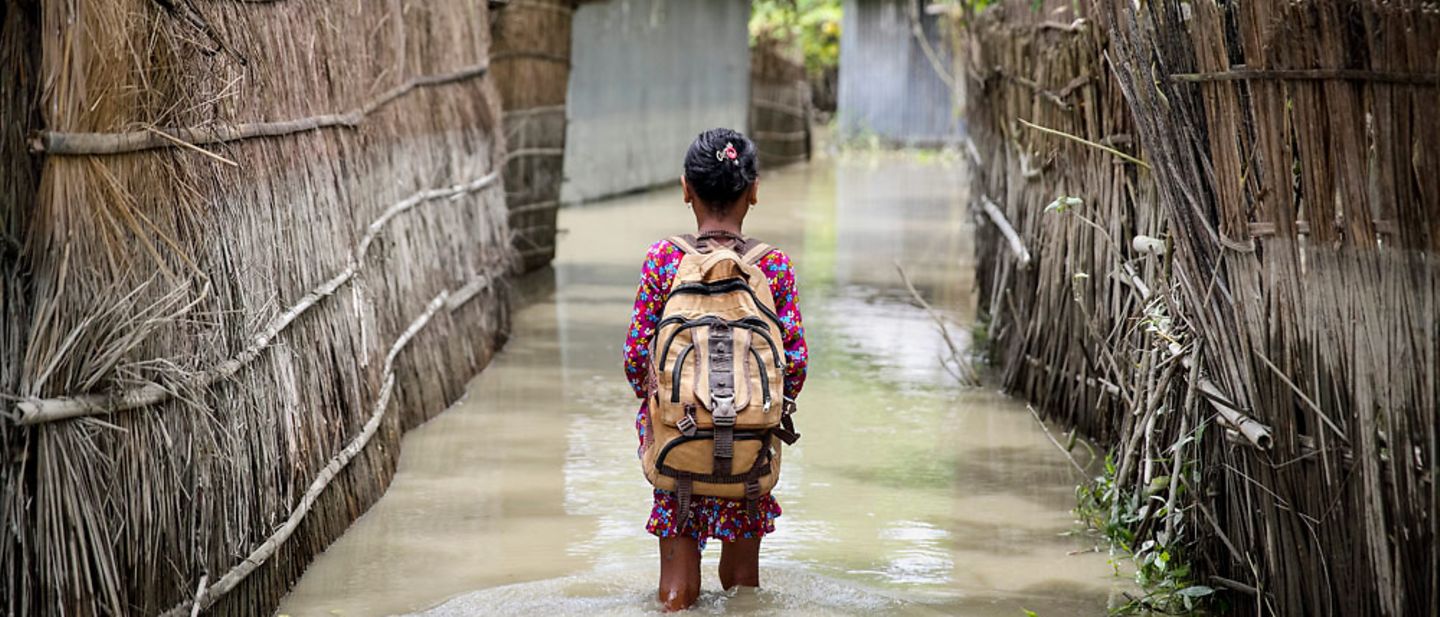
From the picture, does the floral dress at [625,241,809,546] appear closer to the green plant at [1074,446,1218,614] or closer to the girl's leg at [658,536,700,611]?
the girl's leg at [658,536,700,611]

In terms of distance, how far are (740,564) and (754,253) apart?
786 mm

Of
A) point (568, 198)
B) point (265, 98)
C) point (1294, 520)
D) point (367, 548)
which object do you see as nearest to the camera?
point (1294, 520)

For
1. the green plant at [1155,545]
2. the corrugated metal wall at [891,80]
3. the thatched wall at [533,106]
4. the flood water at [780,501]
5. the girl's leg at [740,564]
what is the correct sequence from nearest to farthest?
the girl's leg at [740,564], the green plant at [1155,545], the flood water at [780,501], the thatched wall at [533,106], the corrugated metal wall at [891,80]

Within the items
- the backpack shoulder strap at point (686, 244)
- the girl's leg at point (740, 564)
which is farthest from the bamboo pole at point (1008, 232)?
the backpack shoulder strap at point (686, 244)

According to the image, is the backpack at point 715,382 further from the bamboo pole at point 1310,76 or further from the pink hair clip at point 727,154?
the bamboo pole at point 1310,76

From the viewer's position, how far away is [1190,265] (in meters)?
4.14

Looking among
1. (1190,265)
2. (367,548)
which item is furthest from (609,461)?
(1190,265)

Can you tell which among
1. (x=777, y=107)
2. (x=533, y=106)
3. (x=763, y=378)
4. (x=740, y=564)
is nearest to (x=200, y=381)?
(x=763, y=378)

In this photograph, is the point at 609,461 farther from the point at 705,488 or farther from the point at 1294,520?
the point at 1294,520

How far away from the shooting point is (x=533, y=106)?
1062 cm

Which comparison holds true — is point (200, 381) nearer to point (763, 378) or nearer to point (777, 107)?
point (763, 378)

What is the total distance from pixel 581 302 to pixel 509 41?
1.62 m

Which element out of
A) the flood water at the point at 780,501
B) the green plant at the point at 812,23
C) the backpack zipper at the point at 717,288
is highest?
the green plant at the point at 812,23

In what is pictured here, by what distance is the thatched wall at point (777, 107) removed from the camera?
21984 millimetres
